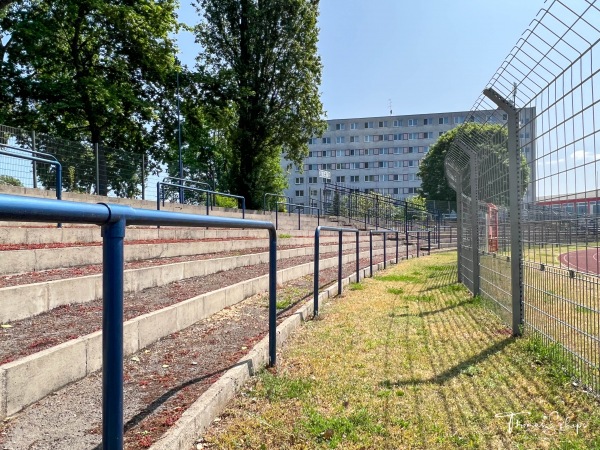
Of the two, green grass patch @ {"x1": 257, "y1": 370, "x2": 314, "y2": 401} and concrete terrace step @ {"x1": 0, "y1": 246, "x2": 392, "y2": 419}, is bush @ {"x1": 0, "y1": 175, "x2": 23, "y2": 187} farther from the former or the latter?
green grass patch @ {"x1": 257, "y1": 370, "x2": 314, "y2": 401}

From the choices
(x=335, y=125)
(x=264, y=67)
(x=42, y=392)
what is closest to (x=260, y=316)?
(x=42, y=392)

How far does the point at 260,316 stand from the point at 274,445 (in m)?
2.94

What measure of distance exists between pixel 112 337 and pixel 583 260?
9.91 ft

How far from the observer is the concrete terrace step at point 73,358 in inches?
99.6

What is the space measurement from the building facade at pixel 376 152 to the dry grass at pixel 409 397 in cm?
7131

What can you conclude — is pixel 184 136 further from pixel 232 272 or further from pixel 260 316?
pixel 260 316

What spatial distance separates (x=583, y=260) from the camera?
3.23 metres

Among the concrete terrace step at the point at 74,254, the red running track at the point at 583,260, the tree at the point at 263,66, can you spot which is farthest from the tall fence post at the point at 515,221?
the tree at the point at 263,66

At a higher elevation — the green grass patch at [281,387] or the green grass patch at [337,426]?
the green grass patch at [281,387]

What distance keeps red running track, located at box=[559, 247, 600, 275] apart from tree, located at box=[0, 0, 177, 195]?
15396 millimetres

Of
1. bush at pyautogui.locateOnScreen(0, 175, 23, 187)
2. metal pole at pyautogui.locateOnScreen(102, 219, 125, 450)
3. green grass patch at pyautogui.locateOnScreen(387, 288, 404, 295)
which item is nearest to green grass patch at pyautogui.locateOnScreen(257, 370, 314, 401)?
metal pole at pyautogui.locateOnScreen(102, 219, 125, 450)

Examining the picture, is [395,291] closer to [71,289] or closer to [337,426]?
[71,289]

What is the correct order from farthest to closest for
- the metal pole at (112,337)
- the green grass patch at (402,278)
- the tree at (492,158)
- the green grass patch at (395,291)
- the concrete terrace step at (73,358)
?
the green grass patch at (402,278)
the green grass patch at (395,291)
the tree at (492,158)
the concrete terrace step at (73,358)
the metal pole at (112,337)

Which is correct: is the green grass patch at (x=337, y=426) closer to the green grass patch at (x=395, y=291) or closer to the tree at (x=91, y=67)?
the green grass patch at (x=395, y=291)
